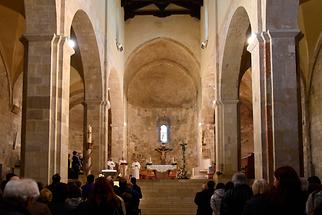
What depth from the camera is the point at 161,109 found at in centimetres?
3322

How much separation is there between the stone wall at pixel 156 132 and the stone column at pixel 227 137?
1202 cm

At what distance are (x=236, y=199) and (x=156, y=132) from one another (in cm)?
2650

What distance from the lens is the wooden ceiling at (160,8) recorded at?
27125 mm

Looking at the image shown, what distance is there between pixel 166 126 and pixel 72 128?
19.4 feet

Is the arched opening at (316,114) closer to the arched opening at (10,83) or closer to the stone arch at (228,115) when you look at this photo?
the stone arch at (228,115)

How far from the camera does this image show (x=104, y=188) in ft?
15.3

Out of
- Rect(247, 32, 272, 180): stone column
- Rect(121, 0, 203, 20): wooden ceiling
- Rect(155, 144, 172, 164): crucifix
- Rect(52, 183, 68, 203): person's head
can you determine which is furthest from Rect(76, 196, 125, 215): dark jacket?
Rect(155, 144, 172, 164): crucifix

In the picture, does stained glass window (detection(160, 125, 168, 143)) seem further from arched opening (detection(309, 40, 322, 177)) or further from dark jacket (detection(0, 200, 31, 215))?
dark jacket (detection(0, 200, 31, 215))

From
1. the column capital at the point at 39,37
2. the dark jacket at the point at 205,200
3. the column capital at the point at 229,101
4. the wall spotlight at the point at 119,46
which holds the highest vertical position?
the wall spotlight at the point at 119,46

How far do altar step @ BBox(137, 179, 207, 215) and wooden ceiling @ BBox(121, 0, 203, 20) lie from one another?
1084 centimetres

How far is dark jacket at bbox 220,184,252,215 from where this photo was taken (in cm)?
633

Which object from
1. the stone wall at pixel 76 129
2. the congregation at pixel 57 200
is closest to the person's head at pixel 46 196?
the congregation at pixel 57 200

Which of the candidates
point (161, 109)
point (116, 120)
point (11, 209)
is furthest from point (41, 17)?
point (161, 109)

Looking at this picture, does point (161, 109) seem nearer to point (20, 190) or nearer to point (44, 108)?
point (44, 108)
